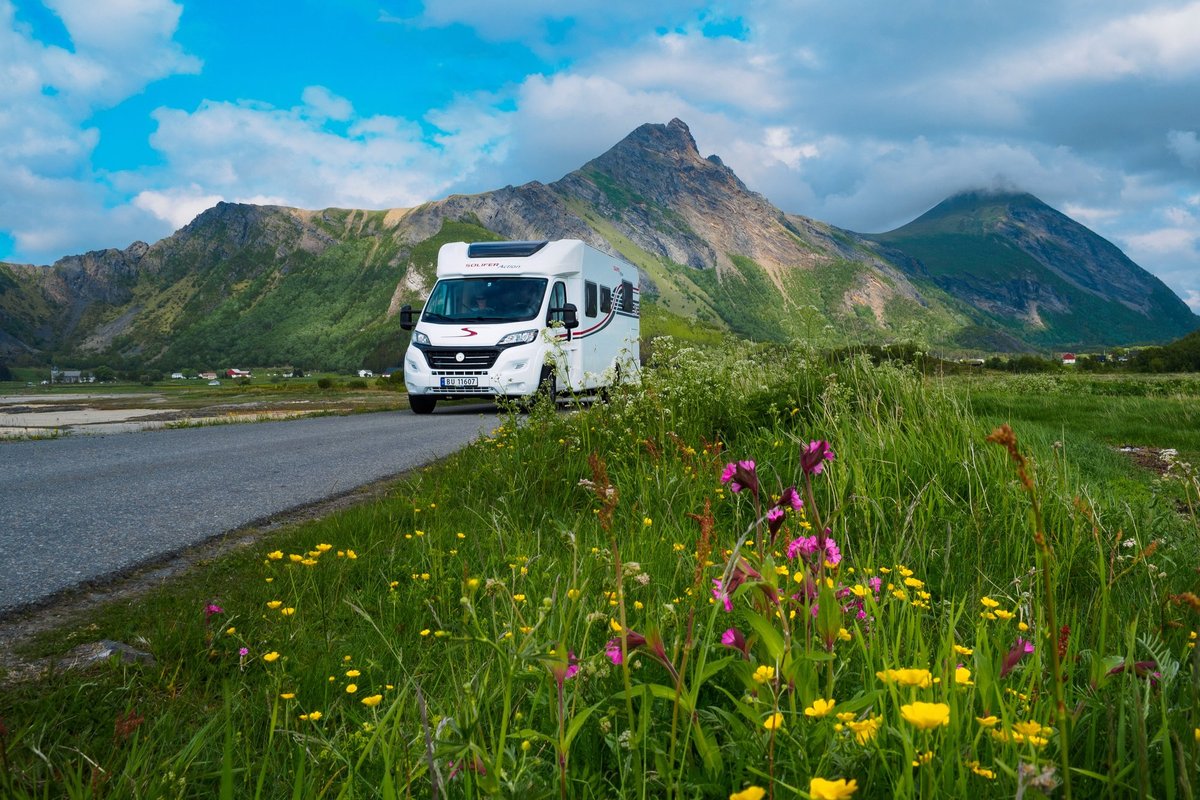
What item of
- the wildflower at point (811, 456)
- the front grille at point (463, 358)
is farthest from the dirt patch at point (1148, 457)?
the front grille at point (463, 358)

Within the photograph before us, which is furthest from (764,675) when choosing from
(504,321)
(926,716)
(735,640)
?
(504,321)

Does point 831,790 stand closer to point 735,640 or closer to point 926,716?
point 926,716

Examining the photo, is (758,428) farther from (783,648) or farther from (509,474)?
(783,648)

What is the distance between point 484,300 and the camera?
15680 millimetres

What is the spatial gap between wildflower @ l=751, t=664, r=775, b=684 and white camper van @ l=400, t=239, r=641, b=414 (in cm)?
1138

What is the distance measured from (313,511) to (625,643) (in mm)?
4431

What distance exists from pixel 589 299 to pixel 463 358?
4194 mm

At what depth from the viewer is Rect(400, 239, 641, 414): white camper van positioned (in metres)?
14.3

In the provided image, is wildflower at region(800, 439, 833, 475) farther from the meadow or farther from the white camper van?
the white camper van

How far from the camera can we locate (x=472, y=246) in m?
16.4

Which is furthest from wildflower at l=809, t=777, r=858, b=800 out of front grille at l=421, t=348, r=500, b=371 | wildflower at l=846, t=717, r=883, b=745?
front grille at l=421, t=348, r=500, b=371

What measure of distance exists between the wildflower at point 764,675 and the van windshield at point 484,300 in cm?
1399

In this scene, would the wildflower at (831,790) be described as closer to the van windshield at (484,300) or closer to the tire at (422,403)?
the van windshield at (484,300)

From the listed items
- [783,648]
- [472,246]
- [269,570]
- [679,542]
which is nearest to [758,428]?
[679,542]
